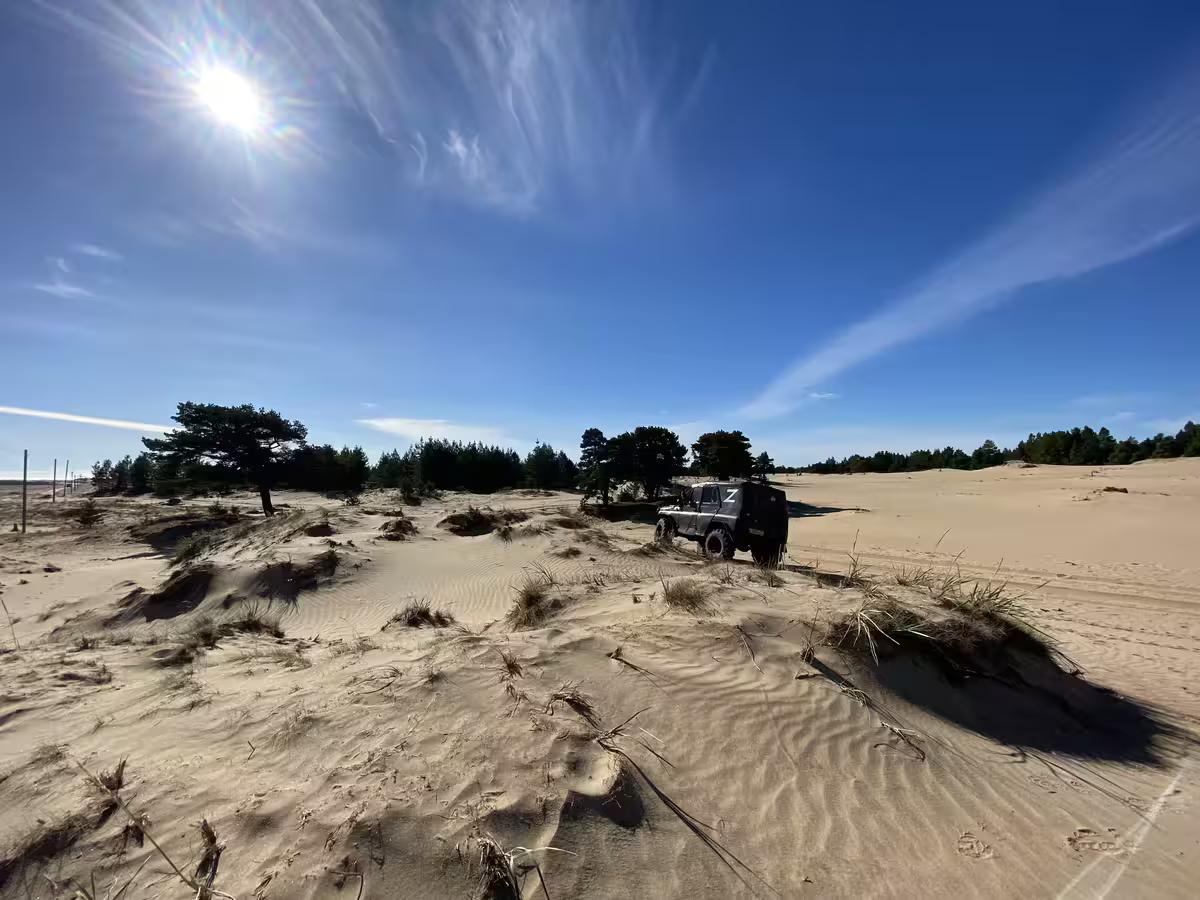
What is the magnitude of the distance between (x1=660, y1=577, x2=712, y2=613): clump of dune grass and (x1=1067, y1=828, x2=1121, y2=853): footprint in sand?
3.22 m

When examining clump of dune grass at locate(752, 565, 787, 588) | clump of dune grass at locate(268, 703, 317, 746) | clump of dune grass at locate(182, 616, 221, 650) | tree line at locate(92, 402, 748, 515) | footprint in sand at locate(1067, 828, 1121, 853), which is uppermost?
tree line at locate(92, 402, 748, 515)

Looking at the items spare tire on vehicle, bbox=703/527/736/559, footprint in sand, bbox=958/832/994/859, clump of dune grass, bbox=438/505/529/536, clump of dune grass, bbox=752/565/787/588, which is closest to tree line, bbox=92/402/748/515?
clump of dune grass, bbox=438/505/529/536

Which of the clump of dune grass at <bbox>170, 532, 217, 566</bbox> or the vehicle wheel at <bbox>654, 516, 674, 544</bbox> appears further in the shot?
the vehicle wheel at <bbox>654, 516, 674, 544</bbox>

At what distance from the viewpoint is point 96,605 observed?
34.3 ft

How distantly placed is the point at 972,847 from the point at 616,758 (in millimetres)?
2188

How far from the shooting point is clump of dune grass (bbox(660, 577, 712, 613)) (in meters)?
5.98

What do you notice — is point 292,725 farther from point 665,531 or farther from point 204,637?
point 665,531

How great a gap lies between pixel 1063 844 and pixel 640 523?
20935 mm

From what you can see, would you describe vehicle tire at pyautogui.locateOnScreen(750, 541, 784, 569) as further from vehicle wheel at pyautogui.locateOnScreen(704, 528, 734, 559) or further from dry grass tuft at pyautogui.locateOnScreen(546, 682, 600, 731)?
dry grass tuft at pyautogui.locateOnScreen(546, 682, 600, 731)

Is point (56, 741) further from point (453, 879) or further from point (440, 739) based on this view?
point (453, 879)

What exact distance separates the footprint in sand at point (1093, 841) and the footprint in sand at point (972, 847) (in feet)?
1.87

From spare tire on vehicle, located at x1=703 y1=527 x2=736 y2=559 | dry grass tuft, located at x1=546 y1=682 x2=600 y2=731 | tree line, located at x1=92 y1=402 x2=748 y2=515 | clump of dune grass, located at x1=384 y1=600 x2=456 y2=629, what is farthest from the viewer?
tree line, located at x1=92 y1=402 x2=748 y2=515

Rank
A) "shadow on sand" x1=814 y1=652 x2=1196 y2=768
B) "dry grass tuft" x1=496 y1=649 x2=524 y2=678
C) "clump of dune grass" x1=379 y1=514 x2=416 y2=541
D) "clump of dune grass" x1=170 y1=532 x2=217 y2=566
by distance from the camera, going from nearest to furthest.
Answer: "dry grass tuft" x1=496 y1=649 x2=524 y2=678 → "shadow on sand" x1=814 y1=652 x2=1196 y2=768 → "clump of dune grass" x1=170 y1=532 x2=217 y2=566 → "clump of dune grass" x1=379 y1=514 x2=416 y2=541

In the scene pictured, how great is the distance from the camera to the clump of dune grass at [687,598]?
5.98 meters
